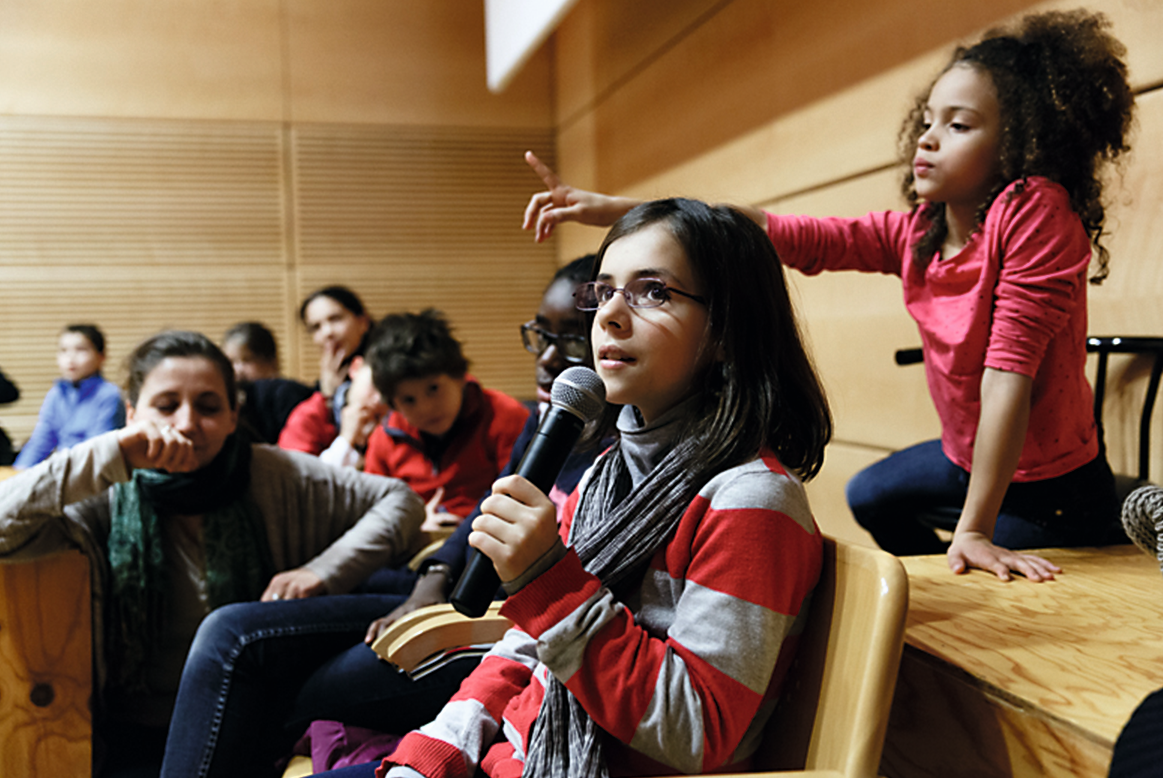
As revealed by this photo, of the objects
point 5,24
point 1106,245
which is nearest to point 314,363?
point 5,24

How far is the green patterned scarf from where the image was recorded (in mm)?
1622

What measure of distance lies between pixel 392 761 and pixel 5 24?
5.58 m

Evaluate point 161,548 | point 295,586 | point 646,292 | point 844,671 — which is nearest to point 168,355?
point 161,548

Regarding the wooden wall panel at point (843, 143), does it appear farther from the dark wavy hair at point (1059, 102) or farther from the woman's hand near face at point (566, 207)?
the woman's hand near face at point (566, 207)

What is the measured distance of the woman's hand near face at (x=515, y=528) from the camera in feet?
2.68

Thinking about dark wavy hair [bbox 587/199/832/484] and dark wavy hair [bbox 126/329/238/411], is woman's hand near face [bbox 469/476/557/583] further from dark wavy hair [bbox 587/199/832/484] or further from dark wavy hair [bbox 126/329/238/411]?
dark wavy hair [bbox 126/329/238/411]

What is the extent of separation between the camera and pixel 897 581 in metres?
0.81

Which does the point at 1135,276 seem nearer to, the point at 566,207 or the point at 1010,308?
the point at 1010,308

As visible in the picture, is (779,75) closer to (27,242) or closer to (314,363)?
(314,363)

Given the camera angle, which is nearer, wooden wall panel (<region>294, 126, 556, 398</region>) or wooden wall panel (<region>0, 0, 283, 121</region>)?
wooden wall panel (<region>0, 0, 283, 121</region>)

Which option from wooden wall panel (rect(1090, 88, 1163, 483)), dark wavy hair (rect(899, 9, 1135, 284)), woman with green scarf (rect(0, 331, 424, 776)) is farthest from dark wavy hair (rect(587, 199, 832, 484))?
wooden wall panel (rect(1090, 88, 1163, 483))

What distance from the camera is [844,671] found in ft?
2.79

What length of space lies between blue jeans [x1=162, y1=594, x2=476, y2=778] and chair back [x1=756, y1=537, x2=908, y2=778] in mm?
621

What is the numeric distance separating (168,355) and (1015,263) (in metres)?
1.57
